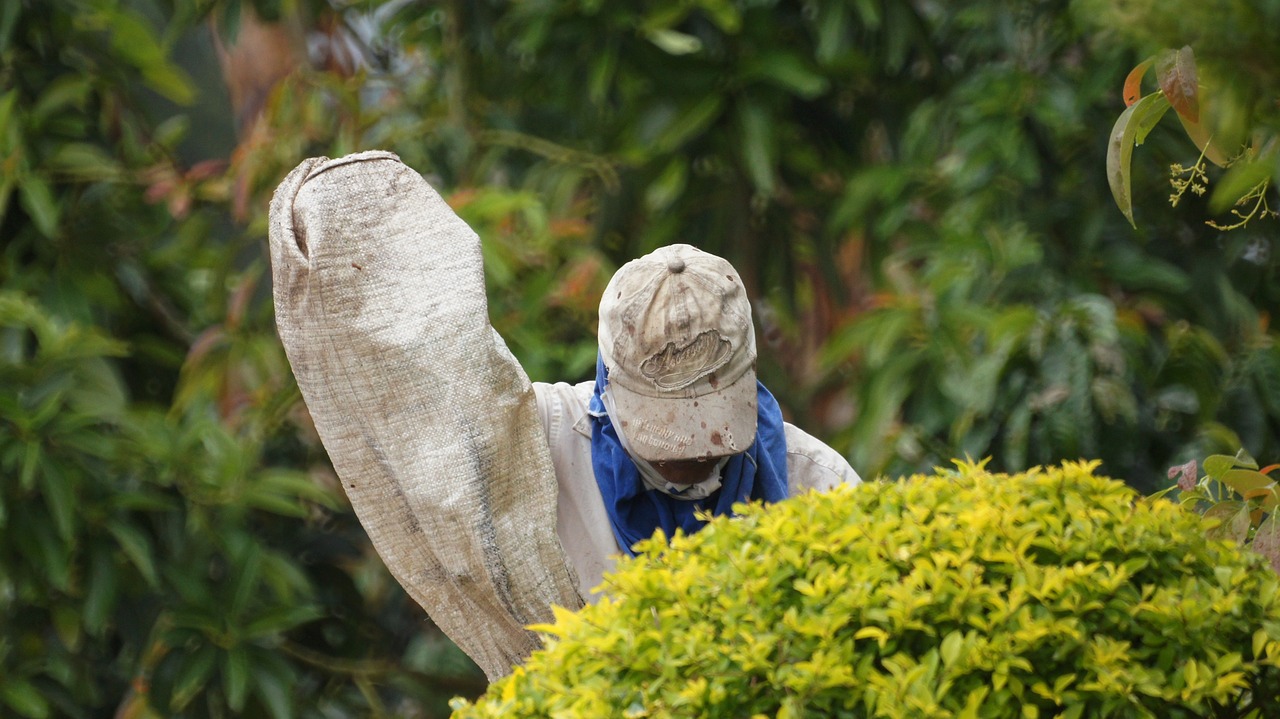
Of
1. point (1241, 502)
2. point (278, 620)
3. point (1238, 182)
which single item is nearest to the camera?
point (1241, 502)

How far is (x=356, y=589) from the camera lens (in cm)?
528

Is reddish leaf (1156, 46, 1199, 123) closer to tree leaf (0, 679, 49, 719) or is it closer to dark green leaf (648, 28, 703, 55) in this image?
dark green leaf (648, 28, 703, 55)

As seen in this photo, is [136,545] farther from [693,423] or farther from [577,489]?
[693,423]

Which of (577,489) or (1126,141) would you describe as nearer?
(1126,141)

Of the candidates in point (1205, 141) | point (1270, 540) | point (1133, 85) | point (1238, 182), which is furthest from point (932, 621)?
point (1238, 182)

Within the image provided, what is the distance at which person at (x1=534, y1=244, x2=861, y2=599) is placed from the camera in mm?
2430

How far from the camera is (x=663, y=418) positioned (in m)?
2.44

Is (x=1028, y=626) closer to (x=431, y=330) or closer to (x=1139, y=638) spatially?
(x=1139, y=638)

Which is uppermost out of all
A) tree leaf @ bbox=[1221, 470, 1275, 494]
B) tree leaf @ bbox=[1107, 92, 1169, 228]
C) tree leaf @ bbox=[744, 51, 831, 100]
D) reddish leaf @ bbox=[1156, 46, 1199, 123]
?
reddish leaf @ bbox=[1156, 46, 1199, 123]

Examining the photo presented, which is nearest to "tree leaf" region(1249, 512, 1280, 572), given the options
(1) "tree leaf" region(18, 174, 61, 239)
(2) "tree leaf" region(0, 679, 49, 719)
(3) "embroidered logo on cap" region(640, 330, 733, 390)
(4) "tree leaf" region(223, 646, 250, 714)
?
(3) "embroidered logo on cap" region(640, 330, 733, 390)

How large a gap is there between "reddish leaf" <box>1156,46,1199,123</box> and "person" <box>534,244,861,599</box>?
0.65m

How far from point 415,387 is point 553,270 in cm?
250

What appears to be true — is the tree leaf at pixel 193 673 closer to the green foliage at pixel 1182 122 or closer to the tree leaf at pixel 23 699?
the tree leaf at pixel 23 699

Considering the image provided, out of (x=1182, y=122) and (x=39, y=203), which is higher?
(x=1182, y=122)
